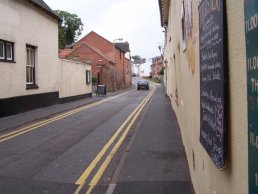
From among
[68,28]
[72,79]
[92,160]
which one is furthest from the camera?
[68,28]

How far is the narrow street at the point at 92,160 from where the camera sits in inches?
270

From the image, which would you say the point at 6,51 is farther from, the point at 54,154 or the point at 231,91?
the point at 231,91

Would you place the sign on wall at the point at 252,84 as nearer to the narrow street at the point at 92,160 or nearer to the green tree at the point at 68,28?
the narrow street at the point at 92,160

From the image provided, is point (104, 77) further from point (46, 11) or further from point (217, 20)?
point (217, 20)

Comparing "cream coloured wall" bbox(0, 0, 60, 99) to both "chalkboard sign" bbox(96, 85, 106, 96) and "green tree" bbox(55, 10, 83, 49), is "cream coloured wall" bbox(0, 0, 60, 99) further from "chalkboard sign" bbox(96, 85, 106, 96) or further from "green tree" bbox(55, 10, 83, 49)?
"green tree" bbox(55, 10, 83, 49)

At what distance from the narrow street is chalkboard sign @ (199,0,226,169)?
2760 millimetres

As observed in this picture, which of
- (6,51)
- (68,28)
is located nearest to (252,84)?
(6,51)

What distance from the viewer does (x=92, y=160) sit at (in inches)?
357

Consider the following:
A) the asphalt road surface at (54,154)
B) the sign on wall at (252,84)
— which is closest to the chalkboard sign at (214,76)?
the sign on wall at (252,84)

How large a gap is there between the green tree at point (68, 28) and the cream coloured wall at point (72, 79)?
4861cm

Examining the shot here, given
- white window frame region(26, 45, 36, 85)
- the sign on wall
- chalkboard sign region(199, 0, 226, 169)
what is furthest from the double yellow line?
white window frame region(26, 45, 36, 85)

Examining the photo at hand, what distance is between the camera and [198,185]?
5641 millimetres

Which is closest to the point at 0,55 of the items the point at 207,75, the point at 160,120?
the point at 160,120

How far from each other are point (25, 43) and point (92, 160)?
42.0 ft
